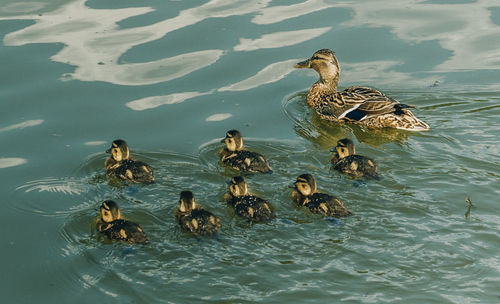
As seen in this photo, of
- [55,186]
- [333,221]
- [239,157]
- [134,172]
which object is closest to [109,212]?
[134,172]

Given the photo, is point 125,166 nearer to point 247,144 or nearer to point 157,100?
point 247,144

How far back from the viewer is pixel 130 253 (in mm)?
5695

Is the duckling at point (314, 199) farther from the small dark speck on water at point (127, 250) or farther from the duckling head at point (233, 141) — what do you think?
the small dark speck on water at point (127, 250)

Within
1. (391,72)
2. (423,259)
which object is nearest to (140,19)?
(391,72)

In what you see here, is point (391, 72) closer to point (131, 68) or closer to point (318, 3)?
point (318, 3)

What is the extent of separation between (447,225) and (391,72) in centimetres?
360

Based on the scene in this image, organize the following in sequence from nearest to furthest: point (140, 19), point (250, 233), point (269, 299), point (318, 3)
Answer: point (269, 299) → point (250, 233) → point (140, 19) → point (318, 3)

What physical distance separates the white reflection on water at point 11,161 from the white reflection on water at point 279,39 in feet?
11.3

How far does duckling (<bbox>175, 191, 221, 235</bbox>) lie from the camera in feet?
19.4

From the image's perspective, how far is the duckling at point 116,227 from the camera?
5.83 metres

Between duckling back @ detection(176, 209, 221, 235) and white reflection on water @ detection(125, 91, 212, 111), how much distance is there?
253 cm

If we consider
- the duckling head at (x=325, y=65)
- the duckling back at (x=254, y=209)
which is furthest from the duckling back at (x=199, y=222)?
the duckling head at (x=325, y=65)

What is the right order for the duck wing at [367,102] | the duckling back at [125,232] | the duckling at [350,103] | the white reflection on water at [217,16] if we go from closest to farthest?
the duckling back at [125,232]
the duckling at [350,103]
the duck wing at [367,102]
the white reflection on water at [217,16]

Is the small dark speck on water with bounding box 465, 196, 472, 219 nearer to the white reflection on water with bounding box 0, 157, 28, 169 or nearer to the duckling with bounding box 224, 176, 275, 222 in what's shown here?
the duckling with bounding box 224, 176, 275, 222
